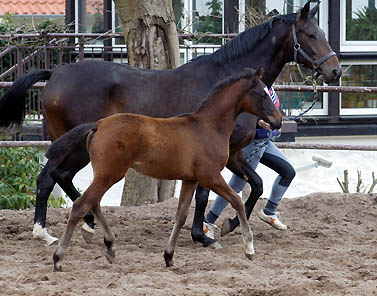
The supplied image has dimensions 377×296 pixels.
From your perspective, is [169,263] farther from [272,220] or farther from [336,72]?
[336,72]

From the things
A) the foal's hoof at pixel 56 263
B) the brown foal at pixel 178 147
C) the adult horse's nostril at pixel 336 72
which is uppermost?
the adult horse's nostril at pixel 336 72

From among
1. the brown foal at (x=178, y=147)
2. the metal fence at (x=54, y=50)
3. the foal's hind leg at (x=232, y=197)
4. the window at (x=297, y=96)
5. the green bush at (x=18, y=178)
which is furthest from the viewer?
the window at (x=297, y=96)

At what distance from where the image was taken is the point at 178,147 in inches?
205

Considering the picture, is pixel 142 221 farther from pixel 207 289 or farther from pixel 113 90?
pixel 207 289

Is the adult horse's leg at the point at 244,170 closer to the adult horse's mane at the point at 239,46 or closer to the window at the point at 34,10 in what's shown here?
the adult horse's mane at the point at 239,46

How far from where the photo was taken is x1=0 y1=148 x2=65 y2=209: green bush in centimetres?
938

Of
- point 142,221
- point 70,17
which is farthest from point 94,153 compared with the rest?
point 70,17

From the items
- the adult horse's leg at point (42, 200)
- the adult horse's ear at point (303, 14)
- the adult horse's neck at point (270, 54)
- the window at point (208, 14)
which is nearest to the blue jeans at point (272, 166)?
the adult horse's neck at point (270, 54)

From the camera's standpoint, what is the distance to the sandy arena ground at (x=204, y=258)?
472 centimetres

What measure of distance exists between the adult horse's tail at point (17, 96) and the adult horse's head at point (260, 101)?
200 centimetres

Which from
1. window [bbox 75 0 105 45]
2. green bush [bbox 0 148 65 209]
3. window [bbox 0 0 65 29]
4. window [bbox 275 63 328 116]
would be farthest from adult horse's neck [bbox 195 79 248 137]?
window [bbox 0 0 65 29]

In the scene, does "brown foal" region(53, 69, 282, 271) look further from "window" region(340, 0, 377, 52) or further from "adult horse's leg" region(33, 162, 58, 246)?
"window" region(340, 0, 377, 52)

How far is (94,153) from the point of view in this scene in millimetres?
5062

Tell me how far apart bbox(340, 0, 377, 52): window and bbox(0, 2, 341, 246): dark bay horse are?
241 inches
